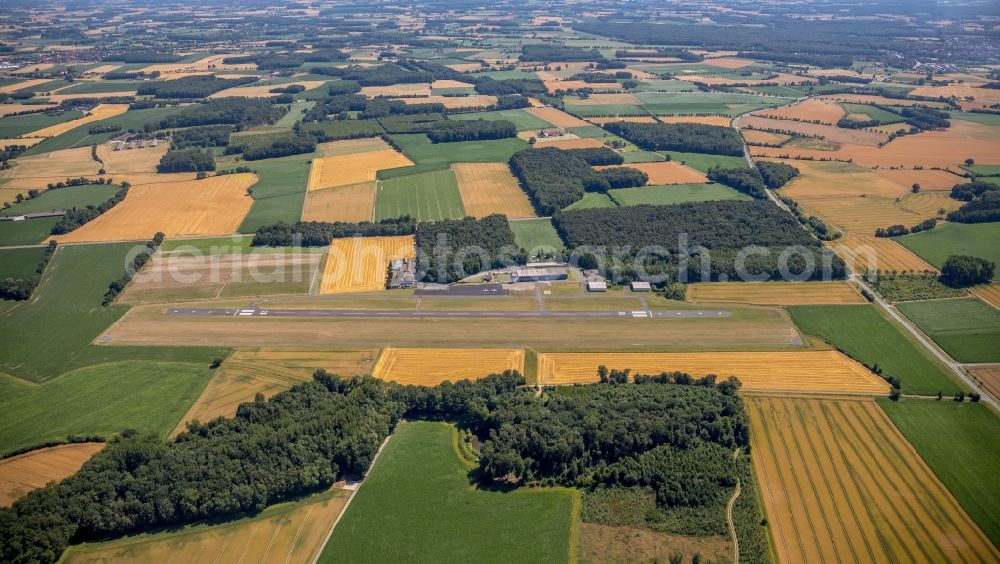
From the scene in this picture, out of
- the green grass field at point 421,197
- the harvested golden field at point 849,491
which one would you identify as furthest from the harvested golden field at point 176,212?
the harvested golden field at point 849,491

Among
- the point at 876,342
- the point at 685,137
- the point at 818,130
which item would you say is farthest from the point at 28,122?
the point at 818,130

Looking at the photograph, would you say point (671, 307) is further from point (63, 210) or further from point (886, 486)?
point (63, 210)

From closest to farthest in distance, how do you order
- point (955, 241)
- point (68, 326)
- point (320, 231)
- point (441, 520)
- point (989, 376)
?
point (441, 520) → point (989, 376) → point (68, 326) → point (955, 241) → point (320, 231)

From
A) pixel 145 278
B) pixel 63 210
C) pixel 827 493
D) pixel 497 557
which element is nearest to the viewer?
pixel 497 557

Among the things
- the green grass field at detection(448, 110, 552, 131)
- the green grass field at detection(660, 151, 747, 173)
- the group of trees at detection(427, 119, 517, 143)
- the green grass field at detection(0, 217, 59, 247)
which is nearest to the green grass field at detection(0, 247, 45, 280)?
the green grass field at detection(0, 217, 59, 247)

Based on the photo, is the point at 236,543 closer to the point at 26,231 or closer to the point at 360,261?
the point at 360,261

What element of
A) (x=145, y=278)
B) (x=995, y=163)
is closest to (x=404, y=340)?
(x=145, y=278)
